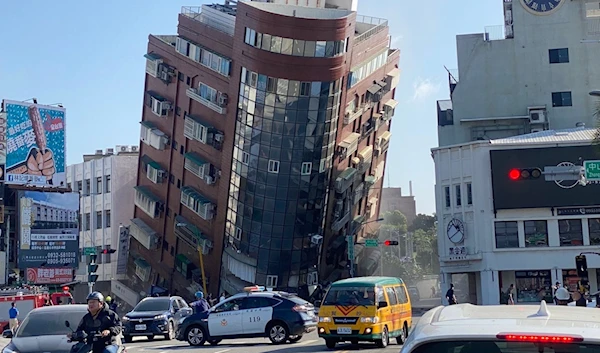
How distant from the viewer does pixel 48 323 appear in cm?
1533

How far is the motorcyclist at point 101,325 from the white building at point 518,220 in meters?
42.6

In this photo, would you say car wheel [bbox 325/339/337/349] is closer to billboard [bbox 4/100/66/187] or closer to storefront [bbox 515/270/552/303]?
storefront [bbox 515/270/552/303]

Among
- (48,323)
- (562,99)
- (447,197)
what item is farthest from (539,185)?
(48,323)

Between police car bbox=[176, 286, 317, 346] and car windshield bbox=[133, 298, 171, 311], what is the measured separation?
18.0ft

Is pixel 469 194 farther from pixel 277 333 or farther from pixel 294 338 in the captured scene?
pixel 277 333

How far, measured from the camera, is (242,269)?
63312 millimetres

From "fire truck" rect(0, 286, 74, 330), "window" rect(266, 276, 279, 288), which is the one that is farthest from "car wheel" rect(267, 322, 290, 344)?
"window" rect(266, 276, 279, 288)

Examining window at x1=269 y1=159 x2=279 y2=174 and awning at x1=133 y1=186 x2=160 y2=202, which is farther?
awning at x1=133 y1=186 x2=160 y2=202

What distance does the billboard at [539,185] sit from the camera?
171 ft

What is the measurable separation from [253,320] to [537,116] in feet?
146

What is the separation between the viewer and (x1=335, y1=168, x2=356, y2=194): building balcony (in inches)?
2554

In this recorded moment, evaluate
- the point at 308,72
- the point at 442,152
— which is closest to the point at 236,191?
the point at 308,72

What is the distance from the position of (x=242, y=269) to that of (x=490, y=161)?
20.6 meters

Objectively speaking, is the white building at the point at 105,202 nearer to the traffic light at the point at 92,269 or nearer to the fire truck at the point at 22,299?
the fire truck at the point at 22,299
